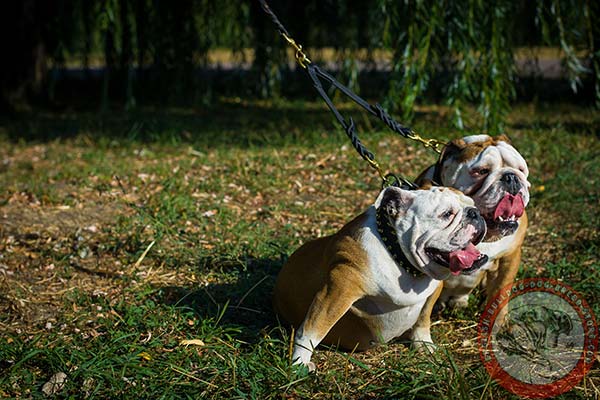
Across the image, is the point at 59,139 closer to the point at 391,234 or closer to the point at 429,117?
the point at 429,117

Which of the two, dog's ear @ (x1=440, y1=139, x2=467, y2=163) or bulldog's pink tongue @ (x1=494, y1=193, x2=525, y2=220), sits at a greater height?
dog's ear @ (x1=440, y1=139, x2=467, y2=163)

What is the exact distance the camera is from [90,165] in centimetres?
562

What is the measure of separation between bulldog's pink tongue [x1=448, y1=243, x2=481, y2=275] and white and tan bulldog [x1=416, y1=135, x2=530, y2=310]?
316 millimetres

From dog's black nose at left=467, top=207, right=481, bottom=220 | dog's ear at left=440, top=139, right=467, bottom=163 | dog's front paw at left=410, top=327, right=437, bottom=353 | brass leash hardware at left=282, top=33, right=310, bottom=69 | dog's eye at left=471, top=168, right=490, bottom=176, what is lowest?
dog's front paw at left=410, top=327, right=437, bottom=353

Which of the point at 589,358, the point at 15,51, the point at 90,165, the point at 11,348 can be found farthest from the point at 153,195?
the point at 15,51

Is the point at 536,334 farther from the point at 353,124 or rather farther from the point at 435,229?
the point at 353,124

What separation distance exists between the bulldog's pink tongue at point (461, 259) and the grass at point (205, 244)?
0.33 metres

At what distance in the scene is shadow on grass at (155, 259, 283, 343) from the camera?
3242 mm

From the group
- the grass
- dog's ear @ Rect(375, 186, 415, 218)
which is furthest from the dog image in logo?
dog's ear @ Rect(375, 186, 415, 218)

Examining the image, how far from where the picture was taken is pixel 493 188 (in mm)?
2750

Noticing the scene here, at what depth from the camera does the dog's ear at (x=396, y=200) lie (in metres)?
2.52

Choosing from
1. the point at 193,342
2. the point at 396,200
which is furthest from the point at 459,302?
the point at 193,342

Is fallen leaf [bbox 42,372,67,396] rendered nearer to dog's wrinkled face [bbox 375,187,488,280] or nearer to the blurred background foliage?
dog's wrinkled face [bbox 375,187,488,280]

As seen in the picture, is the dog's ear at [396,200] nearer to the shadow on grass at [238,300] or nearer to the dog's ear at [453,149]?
the dog's ear at [453,149]
